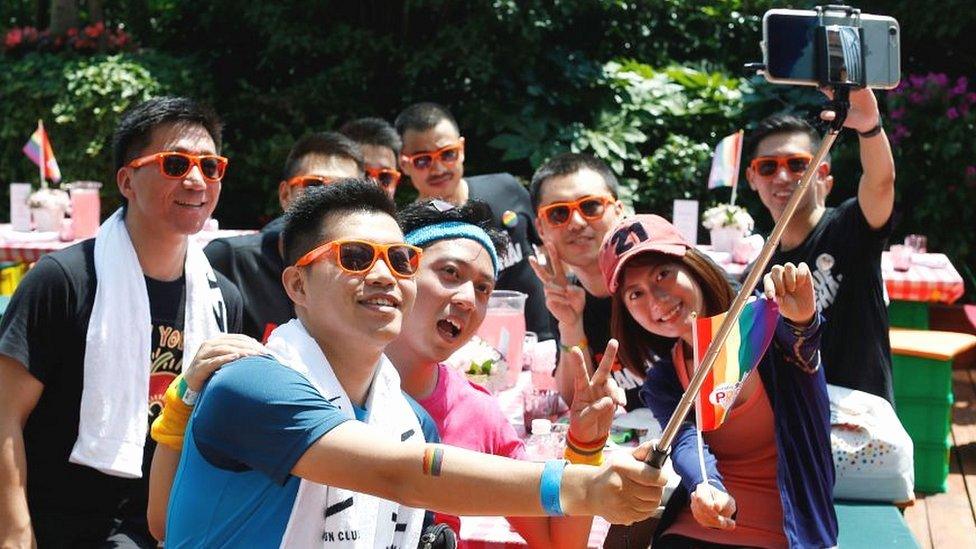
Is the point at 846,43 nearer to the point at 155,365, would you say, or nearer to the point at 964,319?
the point at 155,365

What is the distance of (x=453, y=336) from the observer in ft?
11.0

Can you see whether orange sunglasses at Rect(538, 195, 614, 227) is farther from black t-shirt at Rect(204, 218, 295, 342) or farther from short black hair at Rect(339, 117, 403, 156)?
short black hair at Rect(339, 117, 403, 156)

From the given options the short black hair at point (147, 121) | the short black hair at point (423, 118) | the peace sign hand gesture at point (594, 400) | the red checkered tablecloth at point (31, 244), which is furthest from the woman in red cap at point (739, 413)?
the red checkered tablecloth at point (31, 244)

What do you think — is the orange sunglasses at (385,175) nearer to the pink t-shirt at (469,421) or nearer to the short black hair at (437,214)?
the short black hair at (437,214)

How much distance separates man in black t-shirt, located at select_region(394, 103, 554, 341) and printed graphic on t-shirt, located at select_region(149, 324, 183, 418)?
2163 mm

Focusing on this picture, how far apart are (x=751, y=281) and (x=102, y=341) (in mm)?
2123

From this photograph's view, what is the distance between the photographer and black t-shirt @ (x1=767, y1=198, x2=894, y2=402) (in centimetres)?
455

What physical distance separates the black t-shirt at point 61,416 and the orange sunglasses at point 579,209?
187 centimetres

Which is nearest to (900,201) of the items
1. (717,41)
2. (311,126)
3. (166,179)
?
(717,41)

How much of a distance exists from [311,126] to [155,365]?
6851 mm

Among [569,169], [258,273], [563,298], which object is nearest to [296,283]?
[563,298]

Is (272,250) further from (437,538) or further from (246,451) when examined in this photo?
(246,451)

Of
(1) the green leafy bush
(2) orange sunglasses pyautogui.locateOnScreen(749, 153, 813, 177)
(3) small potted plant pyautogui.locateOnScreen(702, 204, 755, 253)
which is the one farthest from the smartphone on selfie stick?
(1) the green leafy bush

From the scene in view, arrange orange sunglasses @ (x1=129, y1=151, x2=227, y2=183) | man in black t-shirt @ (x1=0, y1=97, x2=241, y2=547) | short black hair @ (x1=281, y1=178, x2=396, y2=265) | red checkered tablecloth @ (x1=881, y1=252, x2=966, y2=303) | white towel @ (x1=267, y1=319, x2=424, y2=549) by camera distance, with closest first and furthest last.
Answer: white towel @ (x1=267, y1=319, x2=424, y2=549) < short black hair @ (x1=281, y1=178, x2=396, y2=265) < man in black t-shirt @ (x1=0, y1=97, x2=241, y2=547) < orange sunglasses @ (x1=129, y1=151, x2=227, y2=183) < red checkered tablecloth @ (x1=881, y1=252, x2=966, y2=303)
